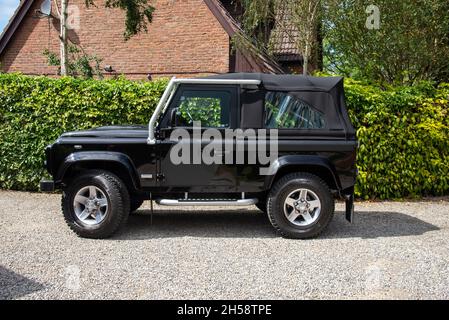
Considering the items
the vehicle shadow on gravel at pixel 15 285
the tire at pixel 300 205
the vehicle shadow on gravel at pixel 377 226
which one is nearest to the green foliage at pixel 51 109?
the tire at pixel 300 205

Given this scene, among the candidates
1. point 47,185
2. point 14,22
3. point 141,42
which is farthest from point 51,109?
point 14,22

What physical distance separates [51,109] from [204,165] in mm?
3983

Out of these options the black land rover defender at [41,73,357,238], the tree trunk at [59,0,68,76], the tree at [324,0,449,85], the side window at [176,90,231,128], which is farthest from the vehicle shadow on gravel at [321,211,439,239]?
the tree trunk at [59,0,68,76]

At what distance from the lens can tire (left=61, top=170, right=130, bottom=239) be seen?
17.9ft

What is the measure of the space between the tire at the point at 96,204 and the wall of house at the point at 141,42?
350 inches

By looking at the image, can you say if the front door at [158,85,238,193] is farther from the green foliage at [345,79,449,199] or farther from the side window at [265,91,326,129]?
the green foliage at [345,79,449,199]

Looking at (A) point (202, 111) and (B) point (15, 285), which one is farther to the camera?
(A) point (202, 111)

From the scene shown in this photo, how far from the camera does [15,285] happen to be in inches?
158

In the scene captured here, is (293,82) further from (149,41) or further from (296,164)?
(149,41)

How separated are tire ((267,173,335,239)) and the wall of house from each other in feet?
28.9

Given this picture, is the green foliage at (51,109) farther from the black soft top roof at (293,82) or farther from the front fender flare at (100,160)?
the black soft top roof at (293,82)

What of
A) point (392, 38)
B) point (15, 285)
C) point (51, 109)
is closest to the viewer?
point (15, 285)

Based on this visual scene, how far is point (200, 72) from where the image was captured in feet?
45.9
